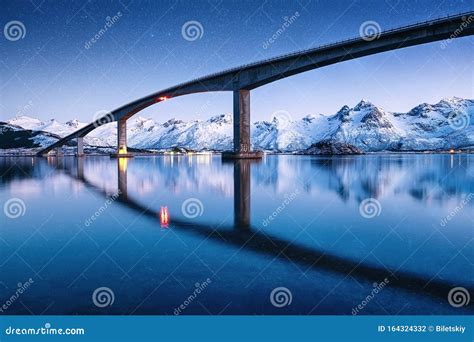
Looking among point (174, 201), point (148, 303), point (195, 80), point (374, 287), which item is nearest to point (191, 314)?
point (148, 303)

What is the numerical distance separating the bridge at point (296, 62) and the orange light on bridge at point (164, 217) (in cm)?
2775

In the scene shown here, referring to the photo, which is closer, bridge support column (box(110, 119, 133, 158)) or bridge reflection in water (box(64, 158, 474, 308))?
bridge reflection in water (box(64, 158, 474, 308))

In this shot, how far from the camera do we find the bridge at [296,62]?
95.3ft

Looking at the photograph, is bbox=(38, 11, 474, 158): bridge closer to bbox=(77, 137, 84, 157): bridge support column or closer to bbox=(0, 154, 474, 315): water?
bbox=(0, 154, 474, 315): water

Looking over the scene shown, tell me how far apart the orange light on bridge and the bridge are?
91.0 feet

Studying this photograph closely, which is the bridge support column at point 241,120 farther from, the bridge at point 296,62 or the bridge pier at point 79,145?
the bridge pier at point 79,145

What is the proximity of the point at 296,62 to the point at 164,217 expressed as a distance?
34.9 meters

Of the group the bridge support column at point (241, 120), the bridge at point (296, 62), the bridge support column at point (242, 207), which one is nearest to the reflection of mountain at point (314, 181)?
the bridge support column at point (242, 207)

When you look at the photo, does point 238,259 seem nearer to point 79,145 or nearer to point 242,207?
point 242,207

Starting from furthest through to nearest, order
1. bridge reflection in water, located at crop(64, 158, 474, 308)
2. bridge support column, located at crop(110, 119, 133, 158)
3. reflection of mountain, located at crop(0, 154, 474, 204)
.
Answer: bridge support column, located at crop(110, 119, 133, 158), reflection of mountain, located at crop(0, 154, 474, 204), bridge reflection in water, located at crop(64, 158, 474, 308)

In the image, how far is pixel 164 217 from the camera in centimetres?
855

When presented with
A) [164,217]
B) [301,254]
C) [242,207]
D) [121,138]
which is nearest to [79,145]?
[121,138]

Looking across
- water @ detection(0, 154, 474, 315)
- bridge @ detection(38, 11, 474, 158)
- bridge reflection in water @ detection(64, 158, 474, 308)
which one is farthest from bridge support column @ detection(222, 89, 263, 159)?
bridge reflection in water @ detection(64, 158, 474, 308)

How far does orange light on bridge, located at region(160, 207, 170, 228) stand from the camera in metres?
7.74
